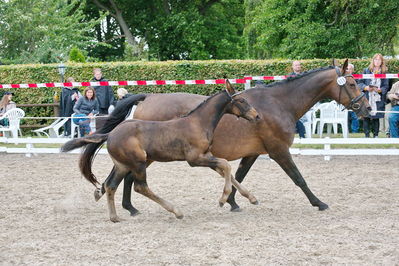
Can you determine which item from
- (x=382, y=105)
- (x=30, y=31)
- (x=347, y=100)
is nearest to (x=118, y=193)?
(x=347, y=100)

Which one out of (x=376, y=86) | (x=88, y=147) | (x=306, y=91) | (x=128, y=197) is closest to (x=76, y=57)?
(x=376, y=86)

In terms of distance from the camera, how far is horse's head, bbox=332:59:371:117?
7125 mm

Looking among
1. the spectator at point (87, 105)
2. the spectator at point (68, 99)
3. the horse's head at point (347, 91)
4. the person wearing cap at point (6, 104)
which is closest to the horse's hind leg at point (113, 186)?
the horse's head at point (347, 91)

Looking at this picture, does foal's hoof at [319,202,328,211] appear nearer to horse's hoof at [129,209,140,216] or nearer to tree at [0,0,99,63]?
horse's hoof at [129,209,140,216]

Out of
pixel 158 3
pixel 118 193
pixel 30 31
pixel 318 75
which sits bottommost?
pixel 118 193

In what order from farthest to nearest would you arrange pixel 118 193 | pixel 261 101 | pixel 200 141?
pixel 118 193
pixel 261 101
pixel 200 141

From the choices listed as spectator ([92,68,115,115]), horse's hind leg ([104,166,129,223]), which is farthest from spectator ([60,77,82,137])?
horse's hind leg ([104,166,129,223])

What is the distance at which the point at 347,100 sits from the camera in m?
7.19

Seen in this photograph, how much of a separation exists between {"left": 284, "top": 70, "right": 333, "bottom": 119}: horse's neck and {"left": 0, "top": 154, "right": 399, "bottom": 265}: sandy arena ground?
1167 mm

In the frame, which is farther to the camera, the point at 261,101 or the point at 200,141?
the point at 261,101

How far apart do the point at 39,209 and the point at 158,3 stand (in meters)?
27.2

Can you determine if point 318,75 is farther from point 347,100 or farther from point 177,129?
point 177,129

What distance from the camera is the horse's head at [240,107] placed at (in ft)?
20.9

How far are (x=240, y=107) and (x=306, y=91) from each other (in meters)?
1.11
